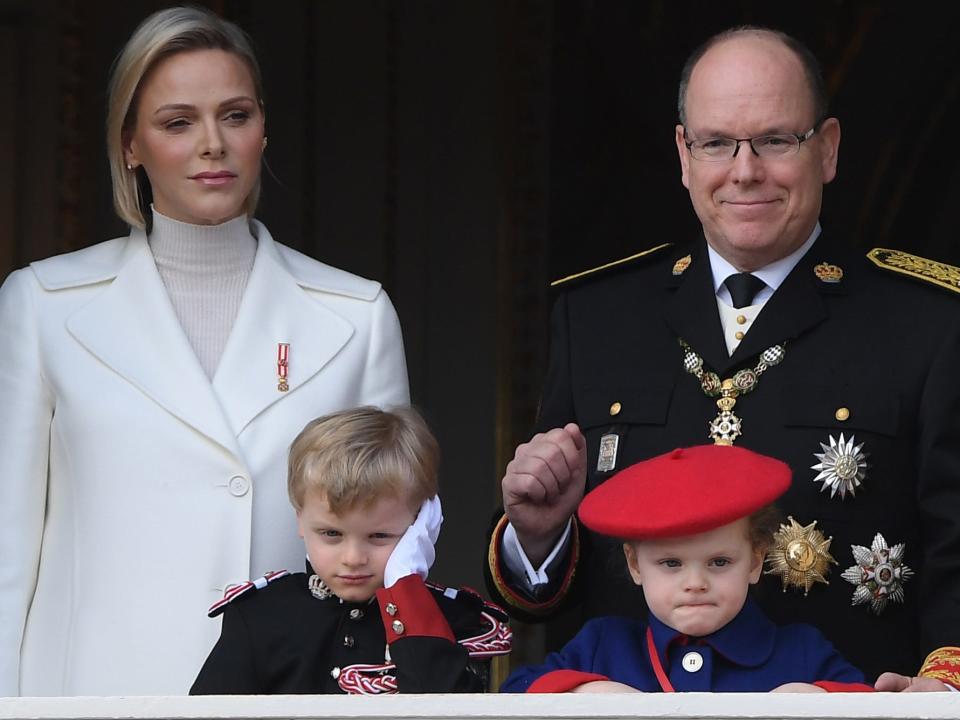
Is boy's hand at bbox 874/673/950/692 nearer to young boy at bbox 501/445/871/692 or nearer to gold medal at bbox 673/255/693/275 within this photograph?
young boy at bbox 501/445/871/692

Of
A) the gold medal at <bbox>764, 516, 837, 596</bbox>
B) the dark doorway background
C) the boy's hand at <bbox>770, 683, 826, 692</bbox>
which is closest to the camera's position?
the boy's hand at <bbox>770, 683, 826, 692</bbox>

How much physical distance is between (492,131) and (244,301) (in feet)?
7.99

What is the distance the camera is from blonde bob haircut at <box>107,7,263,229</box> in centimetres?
341

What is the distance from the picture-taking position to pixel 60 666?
132 inches

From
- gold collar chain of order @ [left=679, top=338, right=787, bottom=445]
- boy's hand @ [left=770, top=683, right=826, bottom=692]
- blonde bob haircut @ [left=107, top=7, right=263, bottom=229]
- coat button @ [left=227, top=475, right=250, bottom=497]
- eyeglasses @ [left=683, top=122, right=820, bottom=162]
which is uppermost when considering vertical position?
blonde bob haircut @ [left=107, top=7, right=263, bottom=229]

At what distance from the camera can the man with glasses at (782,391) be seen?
3.12m

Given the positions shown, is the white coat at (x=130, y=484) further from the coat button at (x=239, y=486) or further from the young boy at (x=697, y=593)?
the young boy at (x=697, y=593)

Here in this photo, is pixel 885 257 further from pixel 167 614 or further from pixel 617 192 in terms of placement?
pixel 617 192

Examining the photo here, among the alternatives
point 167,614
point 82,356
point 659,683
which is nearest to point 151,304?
point 82,356

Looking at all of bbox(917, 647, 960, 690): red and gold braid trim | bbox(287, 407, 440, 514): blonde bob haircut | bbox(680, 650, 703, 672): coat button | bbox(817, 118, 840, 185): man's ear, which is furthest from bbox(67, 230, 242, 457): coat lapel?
bbox(917, 647, 960, 690): red and gold braid trim

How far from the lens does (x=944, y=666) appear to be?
2885 millimetres

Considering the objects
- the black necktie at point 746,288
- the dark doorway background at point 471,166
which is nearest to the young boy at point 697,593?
the black necktie at point 746,288

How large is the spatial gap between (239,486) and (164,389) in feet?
0.65

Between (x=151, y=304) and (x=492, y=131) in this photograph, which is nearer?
(x=151, y=304)
